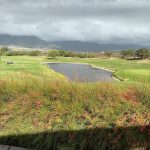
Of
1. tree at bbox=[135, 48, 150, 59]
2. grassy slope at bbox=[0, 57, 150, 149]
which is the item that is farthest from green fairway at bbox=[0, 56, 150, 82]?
tree at bbox=[135, 48, 150, 59]

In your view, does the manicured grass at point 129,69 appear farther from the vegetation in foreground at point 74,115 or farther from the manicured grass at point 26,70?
the vegetation in foreground at point 74,115

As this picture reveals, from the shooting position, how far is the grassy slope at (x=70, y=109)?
774 cm

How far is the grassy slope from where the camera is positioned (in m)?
7.74

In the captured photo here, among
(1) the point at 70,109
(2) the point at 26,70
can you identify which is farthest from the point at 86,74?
(2) the point at 26,70

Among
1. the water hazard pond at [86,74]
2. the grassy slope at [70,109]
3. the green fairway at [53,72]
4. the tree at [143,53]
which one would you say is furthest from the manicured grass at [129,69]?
the tree at [143,53]

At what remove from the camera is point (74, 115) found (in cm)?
828

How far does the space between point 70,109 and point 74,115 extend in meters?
0.18

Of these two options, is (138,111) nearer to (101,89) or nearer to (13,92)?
(101,89)

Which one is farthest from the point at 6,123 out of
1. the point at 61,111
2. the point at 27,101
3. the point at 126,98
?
the point at 126,98

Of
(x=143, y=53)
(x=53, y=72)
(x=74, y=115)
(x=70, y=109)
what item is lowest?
(x=143, y=53)

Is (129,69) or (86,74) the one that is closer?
(86,74)

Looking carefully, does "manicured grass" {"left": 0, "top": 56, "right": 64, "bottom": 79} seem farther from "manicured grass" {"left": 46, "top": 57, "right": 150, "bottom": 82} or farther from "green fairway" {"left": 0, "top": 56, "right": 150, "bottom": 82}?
"manicured grass" {"left": 46, "top": 57, "right": 150, "bottom": 82}

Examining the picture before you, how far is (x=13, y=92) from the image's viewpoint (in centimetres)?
931

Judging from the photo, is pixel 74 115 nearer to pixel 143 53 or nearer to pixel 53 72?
pixel 53 72
